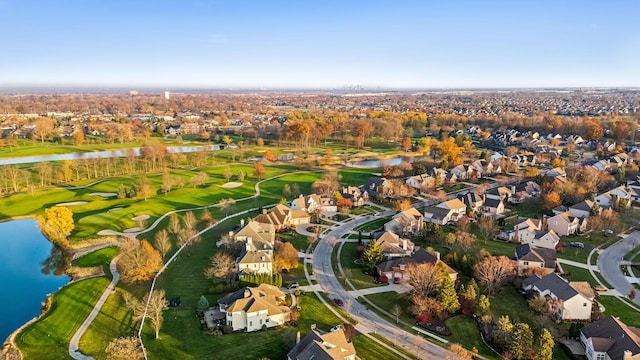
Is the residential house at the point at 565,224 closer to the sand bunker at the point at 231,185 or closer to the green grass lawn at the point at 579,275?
the green grass lawn at the point at 579,275

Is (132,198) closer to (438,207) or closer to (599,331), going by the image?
(438,207)

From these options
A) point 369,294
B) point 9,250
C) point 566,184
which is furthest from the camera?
point 566,184

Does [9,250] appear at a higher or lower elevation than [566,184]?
lower

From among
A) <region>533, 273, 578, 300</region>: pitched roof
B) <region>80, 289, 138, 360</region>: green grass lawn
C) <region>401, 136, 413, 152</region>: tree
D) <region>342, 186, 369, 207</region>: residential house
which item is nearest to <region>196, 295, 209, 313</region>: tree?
<region>80, 289, 138, 360</region>: green grass lawn

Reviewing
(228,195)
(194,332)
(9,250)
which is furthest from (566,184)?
(9,250)

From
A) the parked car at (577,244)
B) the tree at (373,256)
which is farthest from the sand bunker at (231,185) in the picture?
the parked car at (577,244)

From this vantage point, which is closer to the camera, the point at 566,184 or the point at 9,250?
the point at 9,250
